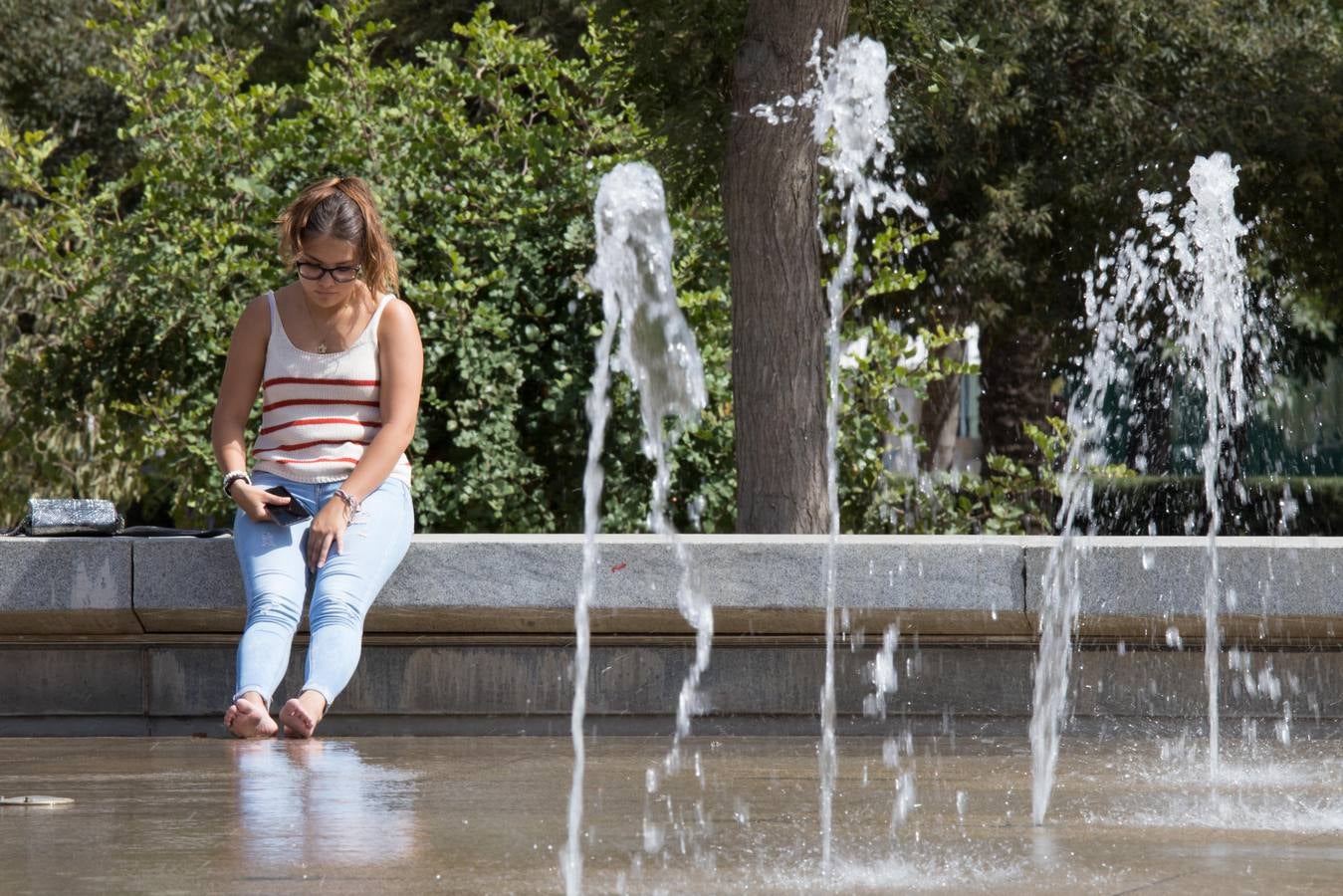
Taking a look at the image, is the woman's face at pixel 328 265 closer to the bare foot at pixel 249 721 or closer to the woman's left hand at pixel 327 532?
the woman's left hand at pixel 327 532

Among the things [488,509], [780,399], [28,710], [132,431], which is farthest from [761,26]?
[132,431]

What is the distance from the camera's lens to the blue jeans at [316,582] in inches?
182

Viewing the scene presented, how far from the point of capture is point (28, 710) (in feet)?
18.3

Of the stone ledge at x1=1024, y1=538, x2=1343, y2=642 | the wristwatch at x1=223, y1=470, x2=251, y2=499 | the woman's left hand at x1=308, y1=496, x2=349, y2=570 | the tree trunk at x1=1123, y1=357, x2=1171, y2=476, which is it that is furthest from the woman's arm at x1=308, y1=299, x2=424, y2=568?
the tree trunk at x1=1123, y1=357, x2=1171, y2=476

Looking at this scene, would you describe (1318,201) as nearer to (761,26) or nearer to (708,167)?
(708,167)

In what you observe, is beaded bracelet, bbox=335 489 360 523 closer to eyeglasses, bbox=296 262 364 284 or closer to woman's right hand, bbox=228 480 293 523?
woman's right hand, bbox=228 480 293 523

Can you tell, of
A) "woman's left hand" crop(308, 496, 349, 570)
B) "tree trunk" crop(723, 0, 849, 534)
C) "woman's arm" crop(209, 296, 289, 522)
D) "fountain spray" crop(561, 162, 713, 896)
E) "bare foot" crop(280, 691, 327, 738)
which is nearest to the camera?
"fountain spray" crop(561, 162, 713, 896)

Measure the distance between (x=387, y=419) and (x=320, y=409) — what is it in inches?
7.6

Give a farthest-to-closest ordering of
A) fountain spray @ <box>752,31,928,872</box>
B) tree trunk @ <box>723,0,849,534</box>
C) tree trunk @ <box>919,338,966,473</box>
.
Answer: tree trunk @ <box>919,338,966,473</box> → tree trunk @ <box>723,0,849,534</box> → fountain spray @ <box>752,31,928,872</box>

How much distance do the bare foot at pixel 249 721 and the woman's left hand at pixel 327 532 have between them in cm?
65

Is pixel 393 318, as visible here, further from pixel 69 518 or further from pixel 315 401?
pixel 69 518

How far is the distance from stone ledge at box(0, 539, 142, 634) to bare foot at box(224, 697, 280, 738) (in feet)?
3.86

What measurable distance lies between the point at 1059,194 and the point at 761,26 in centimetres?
663

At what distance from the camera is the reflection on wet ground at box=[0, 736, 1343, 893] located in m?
3.23
